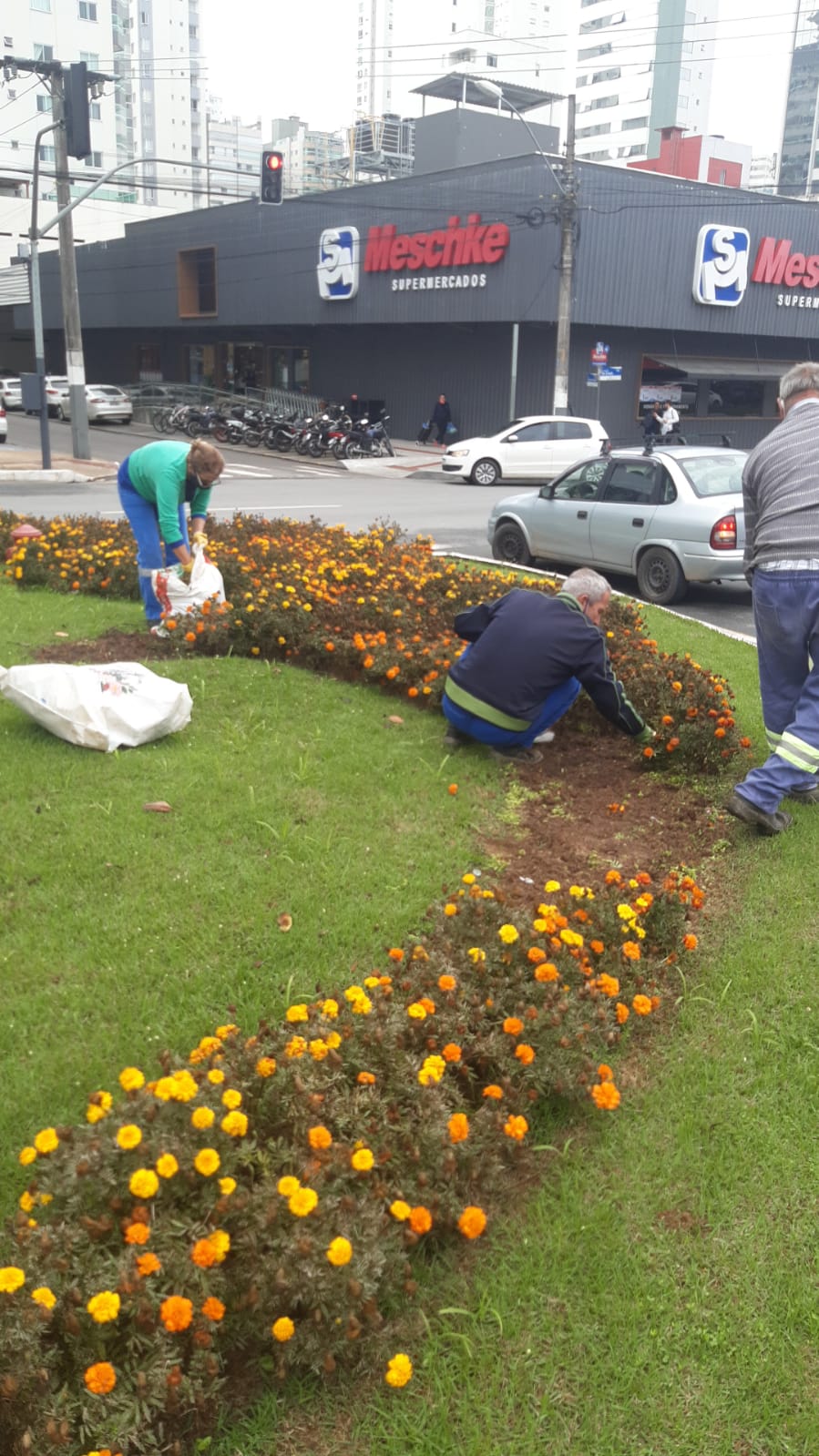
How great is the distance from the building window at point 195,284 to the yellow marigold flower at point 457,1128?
42.8m

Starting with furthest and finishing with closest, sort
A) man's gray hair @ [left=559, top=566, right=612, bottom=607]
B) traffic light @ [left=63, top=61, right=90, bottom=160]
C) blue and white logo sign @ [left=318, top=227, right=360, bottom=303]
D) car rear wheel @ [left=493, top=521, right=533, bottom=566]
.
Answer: blue and white logo sign @ [left=318, top=227, right=360, bottom=303] < traffic light @ [left=63, top=61, right=90, bottom=160] < car rear wheel @ [left=493, top=521, right=533, bottom=566] < man's gray hair @ [left=559, top=566, right=612, bottom=607]

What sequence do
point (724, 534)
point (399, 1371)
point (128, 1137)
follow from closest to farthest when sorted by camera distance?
point (399, 1371) < point (128, 1137) < point (724, 534)

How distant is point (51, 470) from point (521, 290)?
525 inches

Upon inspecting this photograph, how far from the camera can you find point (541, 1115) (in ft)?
10.4

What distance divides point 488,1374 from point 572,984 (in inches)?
48.6

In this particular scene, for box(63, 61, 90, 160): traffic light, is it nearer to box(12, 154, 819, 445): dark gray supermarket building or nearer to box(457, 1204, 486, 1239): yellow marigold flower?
box(12, 154, 819, 445): dark gray supermarket building

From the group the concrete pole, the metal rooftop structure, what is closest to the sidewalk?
the concrete pole

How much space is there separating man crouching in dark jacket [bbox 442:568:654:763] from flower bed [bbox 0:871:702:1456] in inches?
77.5

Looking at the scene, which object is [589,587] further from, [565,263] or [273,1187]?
[565,263]

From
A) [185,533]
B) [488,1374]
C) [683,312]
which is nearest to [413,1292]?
[488,1374]

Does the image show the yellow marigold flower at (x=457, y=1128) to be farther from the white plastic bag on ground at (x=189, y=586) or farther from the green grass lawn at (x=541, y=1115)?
the white plastic bag on ground at (x=189, y=586)

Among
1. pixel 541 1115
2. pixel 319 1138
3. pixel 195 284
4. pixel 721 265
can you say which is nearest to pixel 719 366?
pixel 721 265

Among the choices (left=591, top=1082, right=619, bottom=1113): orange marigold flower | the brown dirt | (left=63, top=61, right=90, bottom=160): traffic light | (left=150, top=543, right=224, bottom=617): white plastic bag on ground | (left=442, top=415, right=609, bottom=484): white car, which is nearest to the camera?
(left=591, top=1082, right=619, bottom=1113): orange marigold flower

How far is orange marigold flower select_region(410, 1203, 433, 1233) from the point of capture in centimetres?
248
